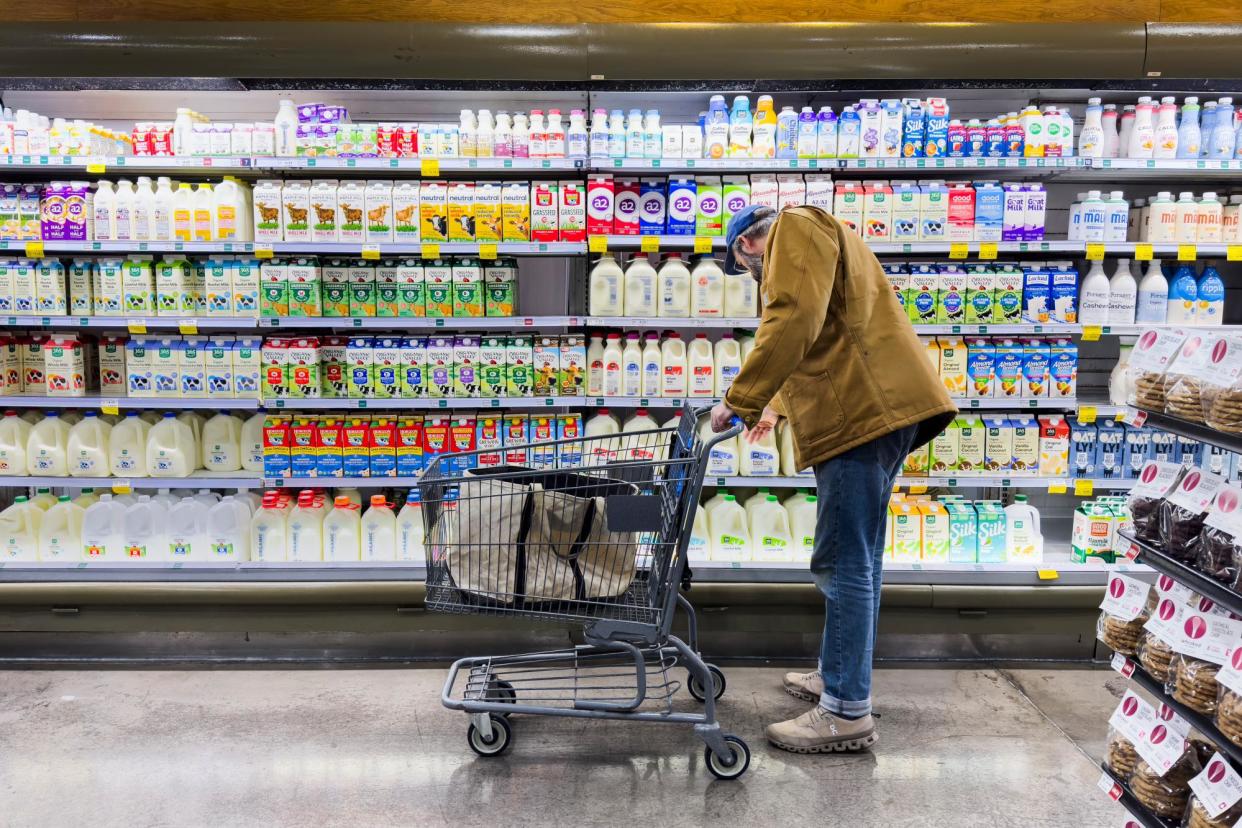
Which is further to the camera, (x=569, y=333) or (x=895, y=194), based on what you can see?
(x=569, y=333)

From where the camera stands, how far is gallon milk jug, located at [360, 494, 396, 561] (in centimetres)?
397

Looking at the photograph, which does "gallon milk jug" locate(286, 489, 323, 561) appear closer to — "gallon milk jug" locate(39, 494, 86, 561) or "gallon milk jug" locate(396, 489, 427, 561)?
"gallon milk jug" locate(396, 489, 427, 561)

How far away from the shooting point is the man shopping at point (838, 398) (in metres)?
2.80

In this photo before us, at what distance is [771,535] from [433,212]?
1.84m

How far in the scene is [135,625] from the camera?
3.84 metres

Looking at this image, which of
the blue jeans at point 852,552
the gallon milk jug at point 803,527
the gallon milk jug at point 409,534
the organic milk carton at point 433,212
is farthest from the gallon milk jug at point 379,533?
the blue jeans at point 852,552

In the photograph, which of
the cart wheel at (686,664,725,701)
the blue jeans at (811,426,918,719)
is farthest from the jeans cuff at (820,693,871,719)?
the cart wheel at (686,664,725,701)

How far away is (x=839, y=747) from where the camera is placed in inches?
124

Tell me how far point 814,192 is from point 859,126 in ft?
0.98

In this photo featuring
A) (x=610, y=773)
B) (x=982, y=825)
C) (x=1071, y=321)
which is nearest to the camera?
(x=982, y=825)

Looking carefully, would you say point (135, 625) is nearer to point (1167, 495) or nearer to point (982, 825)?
point (982, 825)

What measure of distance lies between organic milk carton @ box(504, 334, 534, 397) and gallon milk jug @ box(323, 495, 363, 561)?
0.83 metres

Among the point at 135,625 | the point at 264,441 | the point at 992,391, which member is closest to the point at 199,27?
the point at 264,441

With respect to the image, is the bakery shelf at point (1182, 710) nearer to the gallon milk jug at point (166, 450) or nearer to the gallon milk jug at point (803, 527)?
the gallon milk jug at point (803, 527)
